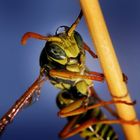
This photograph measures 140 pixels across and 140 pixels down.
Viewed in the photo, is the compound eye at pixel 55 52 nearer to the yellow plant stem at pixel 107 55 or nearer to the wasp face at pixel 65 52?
the wasp face at pixel 65 52

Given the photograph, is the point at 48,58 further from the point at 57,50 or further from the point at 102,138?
the point at 102,138

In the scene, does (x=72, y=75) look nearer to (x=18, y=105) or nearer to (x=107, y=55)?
(x=18, y=105)

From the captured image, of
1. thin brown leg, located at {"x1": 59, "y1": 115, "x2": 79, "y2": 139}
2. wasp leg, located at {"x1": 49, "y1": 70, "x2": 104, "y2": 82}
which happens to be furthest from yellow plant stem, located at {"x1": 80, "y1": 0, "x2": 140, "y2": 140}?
thin brown leg, located at {"x1": 59, "y1": 115, "x2": 79, "y2": 139}

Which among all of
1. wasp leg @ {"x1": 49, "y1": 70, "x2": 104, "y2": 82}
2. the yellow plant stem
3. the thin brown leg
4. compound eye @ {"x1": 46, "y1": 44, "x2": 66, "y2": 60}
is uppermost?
compound eye @ {"x1": 46, "y1": 44, "x2": 66, "y2": 60}

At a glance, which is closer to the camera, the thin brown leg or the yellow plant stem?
the yellow plant stem

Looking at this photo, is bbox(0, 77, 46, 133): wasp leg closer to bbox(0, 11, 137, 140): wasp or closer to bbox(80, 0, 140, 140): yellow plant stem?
bbox(0, 11, 137, 140): wasp

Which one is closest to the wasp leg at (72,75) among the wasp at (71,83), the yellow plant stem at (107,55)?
the wasp at (71,83)

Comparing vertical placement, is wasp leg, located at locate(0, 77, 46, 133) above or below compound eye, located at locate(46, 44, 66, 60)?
below
